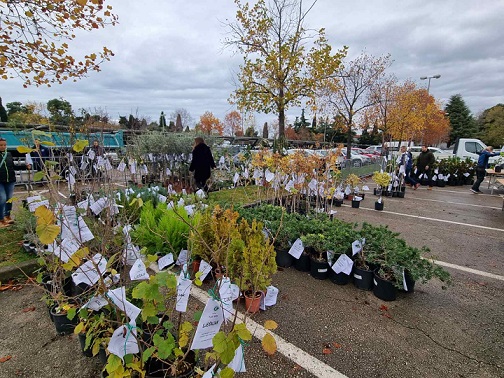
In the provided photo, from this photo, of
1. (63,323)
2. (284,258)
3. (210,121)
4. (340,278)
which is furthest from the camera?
(210,121)

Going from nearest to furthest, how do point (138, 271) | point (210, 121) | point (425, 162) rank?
1. point (138, 271)
2. point (425, 162)
3. point (210, 121)

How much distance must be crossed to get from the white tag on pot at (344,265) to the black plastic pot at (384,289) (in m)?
0.29

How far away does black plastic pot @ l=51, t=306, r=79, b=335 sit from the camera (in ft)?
7.25

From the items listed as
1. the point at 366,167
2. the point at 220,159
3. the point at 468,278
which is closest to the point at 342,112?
the point at 366,167

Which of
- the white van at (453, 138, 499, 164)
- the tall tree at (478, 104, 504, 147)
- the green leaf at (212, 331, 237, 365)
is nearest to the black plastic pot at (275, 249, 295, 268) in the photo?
the green leaf at (212, 331, 237, 365)

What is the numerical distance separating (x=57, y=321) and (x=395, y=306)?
317 centimetres

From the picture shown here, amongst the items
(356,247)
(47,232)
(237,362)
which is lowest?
(356,247)

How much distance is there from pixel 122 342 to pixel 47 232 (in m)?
0.67

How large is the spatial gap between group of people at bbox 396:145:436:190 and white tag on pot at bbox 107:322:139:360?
9.28m

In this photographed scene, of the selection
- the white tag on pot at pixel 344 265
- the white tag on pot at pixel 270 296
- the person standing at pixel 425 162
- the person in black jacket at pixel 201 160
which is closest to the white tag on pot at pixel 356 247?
the white tag on pot at pixel 344 265

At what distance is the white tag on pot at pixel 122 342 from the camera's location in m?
1.33

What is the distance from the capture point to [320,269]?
3.25 metres

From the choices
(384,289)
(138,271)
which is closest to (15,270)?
(138,271)

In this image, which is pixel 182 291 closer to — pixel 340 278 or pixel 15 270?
pixel 340 278
